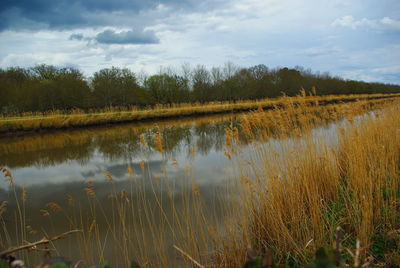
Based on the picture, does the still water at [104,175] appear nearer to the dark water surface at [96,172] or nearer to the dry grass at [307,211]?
the dark water surface at [96,172]

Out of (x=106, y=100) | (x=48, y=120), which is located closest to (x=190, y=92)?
(x=106, y=100)

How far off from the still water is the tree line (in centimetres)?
932

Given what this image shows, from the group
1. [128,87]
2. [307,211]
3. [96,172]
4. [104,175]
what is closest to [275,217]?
[307,211]

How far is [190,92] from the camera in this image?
1123 inches

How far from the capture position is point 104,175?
6367 mm

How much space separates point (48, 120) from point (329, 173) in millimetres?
16223

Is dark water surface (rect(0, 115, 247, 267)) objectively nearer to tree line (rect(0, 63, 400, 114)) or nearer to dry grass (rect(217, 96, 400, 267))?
dry grass (rect(217, 96, 400, 267))

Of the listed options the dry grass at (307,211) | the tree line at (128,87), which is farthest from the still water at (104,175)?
the tree line at (128,87)

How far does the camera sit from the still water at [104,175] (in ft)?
10.8

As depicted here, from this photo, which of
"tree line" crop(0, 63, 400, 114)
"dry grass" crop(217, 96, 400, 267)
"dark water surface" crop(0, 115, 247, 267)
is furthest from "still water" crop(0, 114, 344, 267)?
"tree line" crop(0, 63, 400, 114)

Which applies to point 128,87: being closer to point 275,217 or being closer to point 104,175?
point 104,175

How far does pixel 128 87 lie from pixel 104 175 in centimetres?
Result: 1934

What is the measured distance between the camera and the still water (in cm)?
330

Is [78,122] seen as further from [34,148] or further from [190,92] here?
[190,92]
